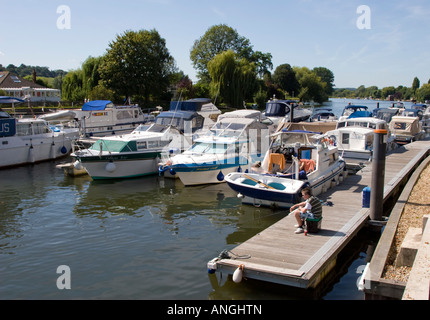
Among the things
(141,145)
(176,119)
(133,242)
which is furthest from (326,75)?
(133,242)

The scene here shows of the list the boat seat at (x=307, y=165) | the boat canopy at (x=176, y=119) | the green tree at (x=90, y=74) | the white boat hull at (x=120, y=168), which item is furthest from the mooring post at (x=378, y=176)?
the green tree at (x=90, y=74)

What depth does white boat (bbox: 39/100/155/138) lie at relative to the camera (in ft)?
106

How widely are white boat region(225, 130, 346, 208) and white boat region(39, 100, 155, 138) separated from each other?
60.7ft

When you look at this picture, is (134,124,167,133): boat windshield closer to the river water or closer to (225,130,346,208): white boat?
the river water

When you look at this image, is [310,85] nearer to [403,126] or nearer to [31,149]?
[403,126]

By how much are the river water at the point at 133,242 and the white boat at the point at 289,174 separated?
939 millimetres

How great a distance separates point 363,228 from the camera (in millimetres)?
13195

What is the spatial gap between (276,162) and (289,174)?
1.47m

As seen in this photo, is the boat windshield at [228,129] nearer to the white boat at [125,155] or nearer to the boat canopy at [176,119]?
the white boat at [125,155]

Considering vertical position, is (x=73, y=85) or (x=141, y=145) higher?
(x=73, y=85)

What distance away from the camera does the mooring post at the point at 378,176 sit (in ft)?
41.2

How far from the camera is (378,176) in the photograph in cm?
1255

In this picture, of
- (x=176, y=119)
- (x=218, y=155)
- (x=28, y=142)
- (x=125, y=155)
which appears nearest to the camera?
(x=218, y=155)
